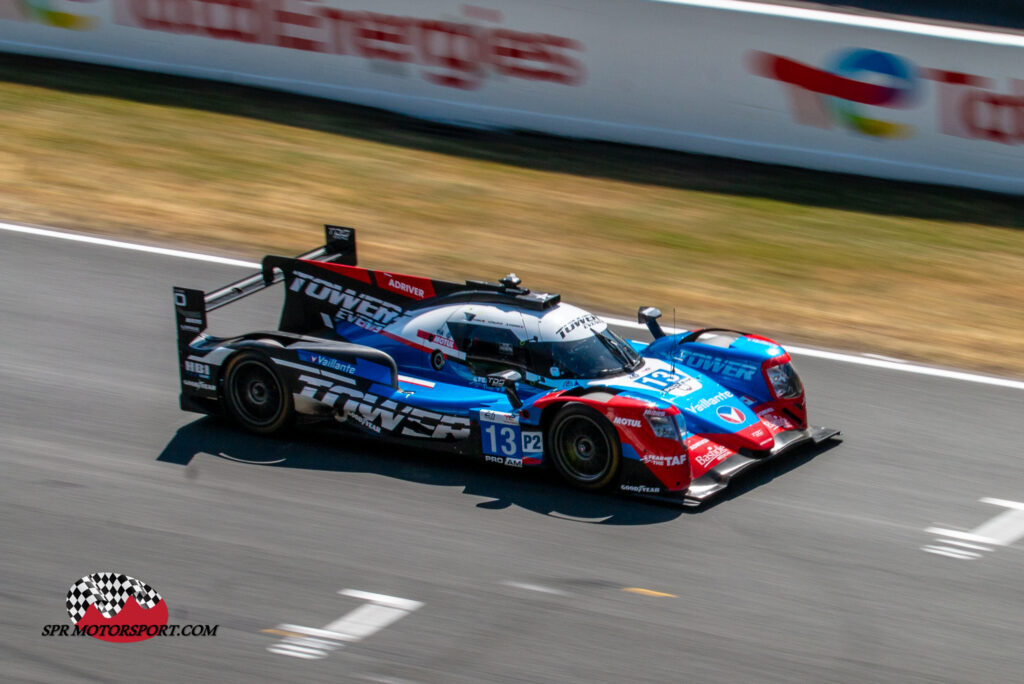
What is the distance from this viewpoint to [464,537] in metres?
8.38

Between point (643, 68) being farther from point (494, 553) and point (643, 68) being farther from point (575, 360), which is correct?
point (494, 553)

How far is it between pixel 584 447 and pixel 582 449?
0.06 ft

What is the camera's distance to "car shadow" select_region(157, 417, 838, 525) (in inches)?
342

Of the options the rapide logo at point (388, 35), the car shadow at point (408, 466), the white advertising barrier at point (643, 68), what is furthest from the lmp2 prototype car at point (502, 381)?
the rapide logo at point (388, 35)

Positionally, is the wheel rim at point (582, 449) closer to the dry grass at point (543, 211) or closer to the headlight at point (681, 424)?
the headlight at point (681, 424)

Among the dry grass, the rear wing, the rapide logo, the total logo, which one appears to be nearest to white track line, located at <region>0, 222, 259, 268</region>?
the dry grass

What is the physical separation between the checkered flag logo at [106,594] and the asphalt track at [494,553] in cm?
9

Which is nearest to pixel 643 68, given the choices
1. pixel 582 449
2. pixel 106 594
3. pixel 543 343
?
pixel 543 343

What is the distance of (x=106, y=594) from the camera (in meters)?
7.65

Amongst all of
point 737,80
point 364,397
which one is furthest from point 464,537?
point 737,80

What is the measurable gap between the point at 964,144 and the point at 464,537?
992 centimetres

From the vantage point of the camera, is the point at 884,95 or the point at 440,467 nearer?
the point at 440,467

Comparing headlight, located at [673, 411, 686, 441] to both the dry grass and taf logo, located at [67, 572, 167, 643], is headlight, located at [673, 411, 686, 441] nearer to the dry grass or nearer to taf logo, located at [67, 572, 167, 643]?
taf logo, located at [67, 572, 167, 643]

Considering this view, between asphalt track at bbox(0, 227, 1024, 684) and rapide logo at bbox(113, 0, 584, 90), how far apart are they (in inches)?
302
